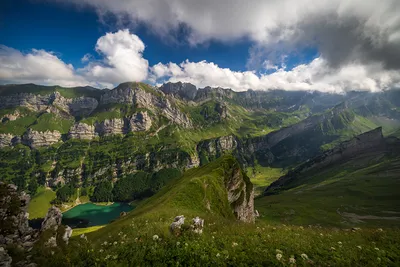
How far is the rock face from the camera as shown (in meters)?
73.9

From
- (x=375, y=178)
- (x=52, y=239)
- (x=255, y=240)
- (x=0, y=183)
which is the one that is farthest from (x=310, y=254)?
(x=375, y=178)

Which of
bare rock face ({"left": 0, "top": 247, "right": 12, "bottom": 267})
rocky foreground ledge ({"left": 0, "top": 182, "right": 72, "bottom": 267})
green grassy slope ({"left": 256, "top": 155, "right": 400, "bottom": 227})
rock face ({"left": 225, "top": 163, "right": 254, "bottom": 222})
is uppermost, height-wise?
bare rock face ({"left": 0, "top": 247, "right": 12, "bottom": 267})

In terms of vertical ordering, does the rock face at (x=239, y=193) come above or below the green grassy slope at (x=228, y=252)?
below

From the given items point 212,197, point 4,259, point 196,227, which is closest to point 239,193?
point 212,197

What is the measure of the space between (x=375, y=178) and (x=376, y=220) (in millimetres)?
108625

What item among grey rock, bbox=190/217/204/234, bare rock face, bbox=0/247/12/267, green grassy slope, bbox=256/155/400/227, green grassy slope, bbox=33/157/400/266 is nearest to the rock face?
green grassy slope, bbox=256/155/400/227

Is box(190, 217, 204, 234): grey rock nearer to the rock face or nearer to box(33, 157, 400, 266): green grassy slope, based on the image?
box(33, 157, 400, 266): green grassy slope

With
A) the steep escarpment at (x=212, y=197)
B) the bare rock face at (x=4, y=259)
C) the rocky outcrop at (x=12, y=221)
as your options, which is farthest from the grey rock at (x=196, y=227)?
the rocky outcrop at (x=12, y=221)

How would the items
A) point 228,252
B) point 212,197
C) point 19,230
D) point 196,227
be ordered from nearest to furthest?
point 228,252, point 196,227, point 19,230, point 212,197

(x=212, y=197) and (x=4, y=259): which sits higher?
(x=4, y=259)

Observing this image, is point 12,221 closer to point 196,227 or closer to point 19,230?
point 19,230

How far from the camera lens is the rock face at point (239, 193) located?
73938mm

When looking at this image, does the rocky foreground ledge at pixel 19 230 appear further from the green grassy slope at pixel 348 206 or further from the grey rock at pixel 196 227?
the green grassy slope at pixel 348 206

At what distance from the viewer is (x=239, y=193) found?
7862 centimetres
